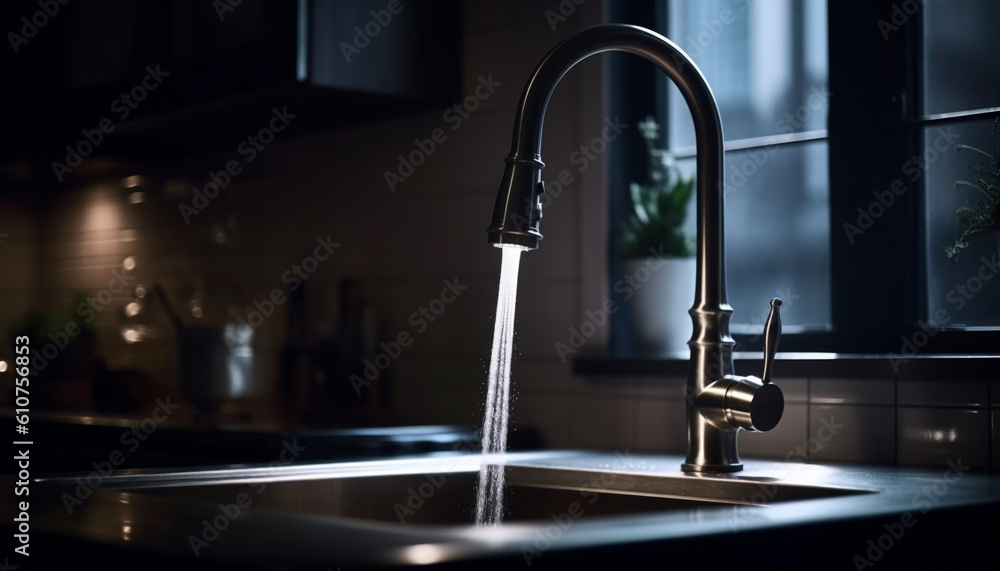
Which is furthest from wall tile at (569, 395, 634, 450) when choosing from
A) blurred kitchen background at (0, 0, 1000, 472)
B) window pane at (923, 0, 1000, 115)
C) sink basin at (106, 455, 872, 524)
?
window pane at (923, 0, 1000, 115)

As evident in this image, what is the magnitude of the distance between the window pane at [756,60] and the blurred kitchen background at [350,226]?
19 millimetres

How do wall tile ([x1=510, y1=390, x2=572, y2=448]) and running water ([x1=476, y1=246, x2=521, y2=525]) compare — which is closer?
running water ([x1=476, y1=246, x2=521, y2=525])

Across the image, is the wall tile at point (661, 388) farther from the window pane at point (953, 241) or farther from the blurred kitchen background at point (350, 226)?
the window pane at point (953, 241)

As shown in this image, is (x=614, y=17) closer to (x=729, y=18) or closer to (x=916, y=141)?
(x=729, y=18)

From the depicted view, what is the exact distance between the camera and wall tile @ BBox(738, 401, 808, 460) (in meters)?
1.42

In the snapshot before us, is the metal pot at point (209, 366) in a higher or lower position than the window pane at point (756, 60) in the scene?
lower

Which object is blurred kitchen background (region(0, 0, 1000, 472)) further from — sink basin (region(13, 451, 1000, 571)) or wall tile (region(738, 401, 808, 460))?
sink basin (region(13, 451, 1000, 571))

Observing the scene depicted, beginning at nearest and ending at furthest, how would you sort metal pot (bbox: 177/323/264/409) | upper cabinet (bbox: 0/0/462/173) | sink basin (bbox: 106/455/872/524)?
sink basin (bbox: 106/455/872/524), upper cabinet (bbox: 0/0/462/173), metal pot (bbox: 177/323/264/409)

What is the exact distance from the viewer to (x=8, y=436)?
2250 mm

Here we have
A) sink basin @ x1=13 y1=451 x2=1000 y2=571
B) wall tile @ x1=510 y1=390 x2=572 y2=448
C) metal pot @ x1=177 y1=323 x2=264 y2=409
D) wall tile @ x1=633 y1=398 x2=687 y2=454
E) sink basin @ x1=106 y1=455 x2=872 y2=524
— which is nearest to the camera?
sink basin @ x1=13 y1=451 x2=1000 y2=571

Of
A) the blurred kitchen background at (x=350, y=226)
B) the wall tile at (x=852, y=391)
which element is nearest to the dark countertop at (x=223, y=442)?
the blurred kitchen background at (x=350, y=226)

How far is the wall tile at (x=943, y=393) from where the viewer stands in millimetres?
1265

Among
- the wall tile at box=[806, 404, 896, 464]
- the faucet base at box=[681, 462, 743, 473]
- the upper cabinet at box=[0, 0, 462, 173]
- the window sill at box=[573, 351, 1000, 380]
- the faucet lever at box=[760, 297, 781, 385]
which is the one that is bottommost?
the faucet base at box=[681, 462, 743, 473]

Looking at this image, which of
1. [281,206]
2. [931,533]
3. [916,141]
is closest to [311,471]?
[931,533]
